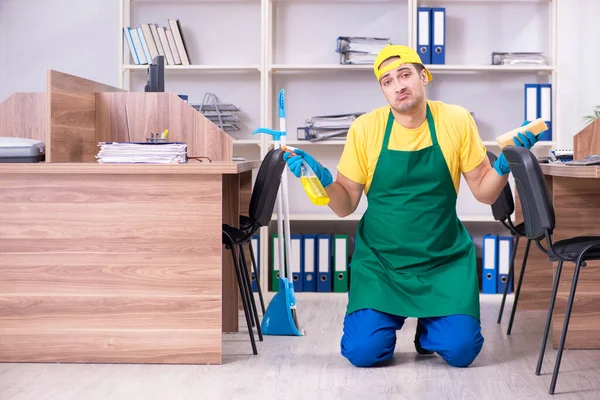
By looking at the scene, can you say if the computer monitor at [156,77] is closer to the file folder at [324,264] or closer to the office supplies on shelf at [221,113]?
the office supplies on shelf at [221,113]

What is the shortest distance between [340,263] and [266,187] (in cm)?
161

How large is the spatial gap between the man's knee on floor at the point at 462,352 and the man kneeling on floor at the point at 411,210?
12 mm

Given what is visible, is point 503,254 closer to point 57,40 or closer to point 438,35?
point 438,35

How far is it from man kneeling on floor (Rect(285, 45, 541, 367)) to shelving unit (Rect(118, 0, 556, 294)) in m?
1.74

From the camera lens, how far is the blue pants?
9.64ft

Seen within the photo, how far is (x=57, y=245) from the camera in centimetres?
296

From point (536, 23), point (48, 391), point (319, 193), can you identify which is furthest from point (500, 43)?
point (48, 391)

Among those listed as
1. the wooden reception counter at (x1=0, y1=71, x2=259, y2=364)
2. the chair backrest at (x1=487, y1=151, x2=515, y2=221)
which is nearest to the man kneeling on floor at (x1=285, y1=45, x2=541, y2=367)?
the wooden reception counter at (x1=0, y1=71, x2=259, y2=364)

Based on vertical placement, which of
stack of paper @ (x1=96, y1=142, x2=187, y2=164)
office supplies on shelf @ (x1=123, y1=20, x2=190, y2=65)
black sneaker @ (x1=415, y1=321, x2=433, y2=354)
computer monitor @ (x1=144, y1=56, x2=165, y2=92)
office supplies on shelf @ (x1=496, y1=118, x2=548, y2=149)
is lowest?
black sneaker @ (x1=415, y1=321, x2=433, y2=354)

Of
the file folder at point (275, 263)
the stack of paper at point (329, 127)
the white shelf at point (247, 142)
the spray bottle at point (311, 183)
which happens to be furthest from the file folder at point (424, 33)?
the spray bottle at point (311, 183)

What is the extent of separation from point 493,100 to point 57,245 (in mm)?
2919

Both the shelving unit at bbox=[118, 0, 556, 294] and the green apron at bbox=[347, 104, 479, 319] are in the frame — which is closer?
the green apron at bbox=[347, 104, 479, 319]

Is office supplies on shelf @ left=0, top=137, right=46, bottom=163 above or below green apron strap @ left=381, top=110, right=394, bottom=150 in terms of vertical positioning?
below

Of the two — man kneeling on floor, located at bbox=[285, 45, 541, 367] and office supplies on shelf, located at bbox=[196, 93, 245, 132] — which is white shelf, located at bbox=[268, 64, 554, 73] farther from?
man kneeling on floor, located at bbox=[285, 45, 541, 367]
